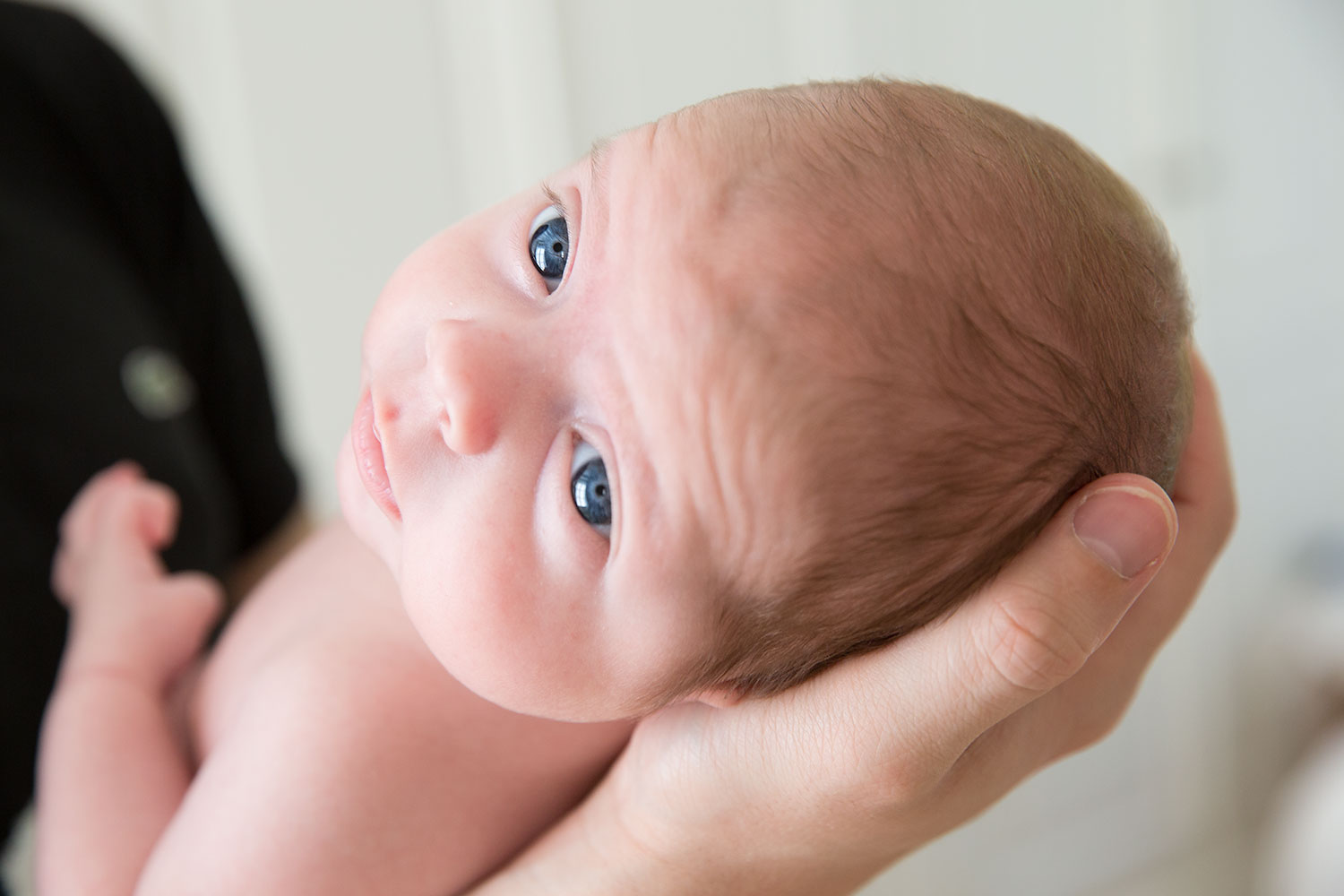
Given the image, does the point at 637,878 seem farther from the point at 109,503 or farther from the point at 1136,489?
the point at 109,503

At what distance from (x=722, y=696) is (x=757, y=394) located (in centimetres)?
23

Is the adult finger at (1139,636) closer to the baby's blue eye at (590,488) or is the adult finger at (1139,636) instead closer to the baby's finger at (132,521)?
the baby's blue eye at (590,488)

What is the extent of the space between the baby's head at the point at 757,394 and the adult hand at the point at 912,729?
0.05 metres

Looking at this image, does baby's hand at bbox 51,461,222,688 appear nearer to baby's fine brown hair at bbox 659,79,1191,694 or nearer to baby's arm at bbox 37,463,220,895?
baby's arm at bbox 37,463,220,895

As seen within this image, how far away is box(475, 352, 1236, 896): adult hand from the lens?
1.98 feet

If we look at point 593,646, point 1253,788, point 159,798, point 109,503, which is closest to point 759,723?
point 593,646

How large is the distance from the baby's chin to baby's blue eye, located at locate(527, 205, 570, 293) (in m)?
0.19

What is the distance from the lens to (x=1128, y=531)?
61 centimetres

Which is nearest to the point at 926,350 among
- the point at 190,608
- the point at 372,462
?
the point at 372,462

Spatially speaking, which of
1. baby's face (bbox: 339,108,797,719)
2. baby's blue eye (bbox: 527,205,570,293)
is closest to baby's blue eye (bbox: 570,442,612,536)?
baby's face (bbox: 339,108,797,719)

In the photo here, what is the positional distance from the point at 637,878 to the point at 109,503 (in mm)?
625

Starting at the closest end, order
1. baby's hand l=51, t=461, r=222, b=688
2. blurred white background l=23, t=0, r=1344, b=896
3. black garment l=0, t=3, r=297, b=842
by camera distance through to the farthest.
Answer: baby's hand l=51, t=461, r=222, b=688 < black garment l=0, t=3, r=297, b=842 < blurred white background l=23, t=0, r=1344, b=896

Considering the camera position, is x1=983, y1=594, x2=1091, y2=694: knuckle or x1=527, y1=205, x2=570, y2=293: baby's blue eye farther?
x1=527, y1=205, x2=570, y2=293: baby's blue eye

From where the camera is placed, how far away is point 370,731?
0.77 metres
